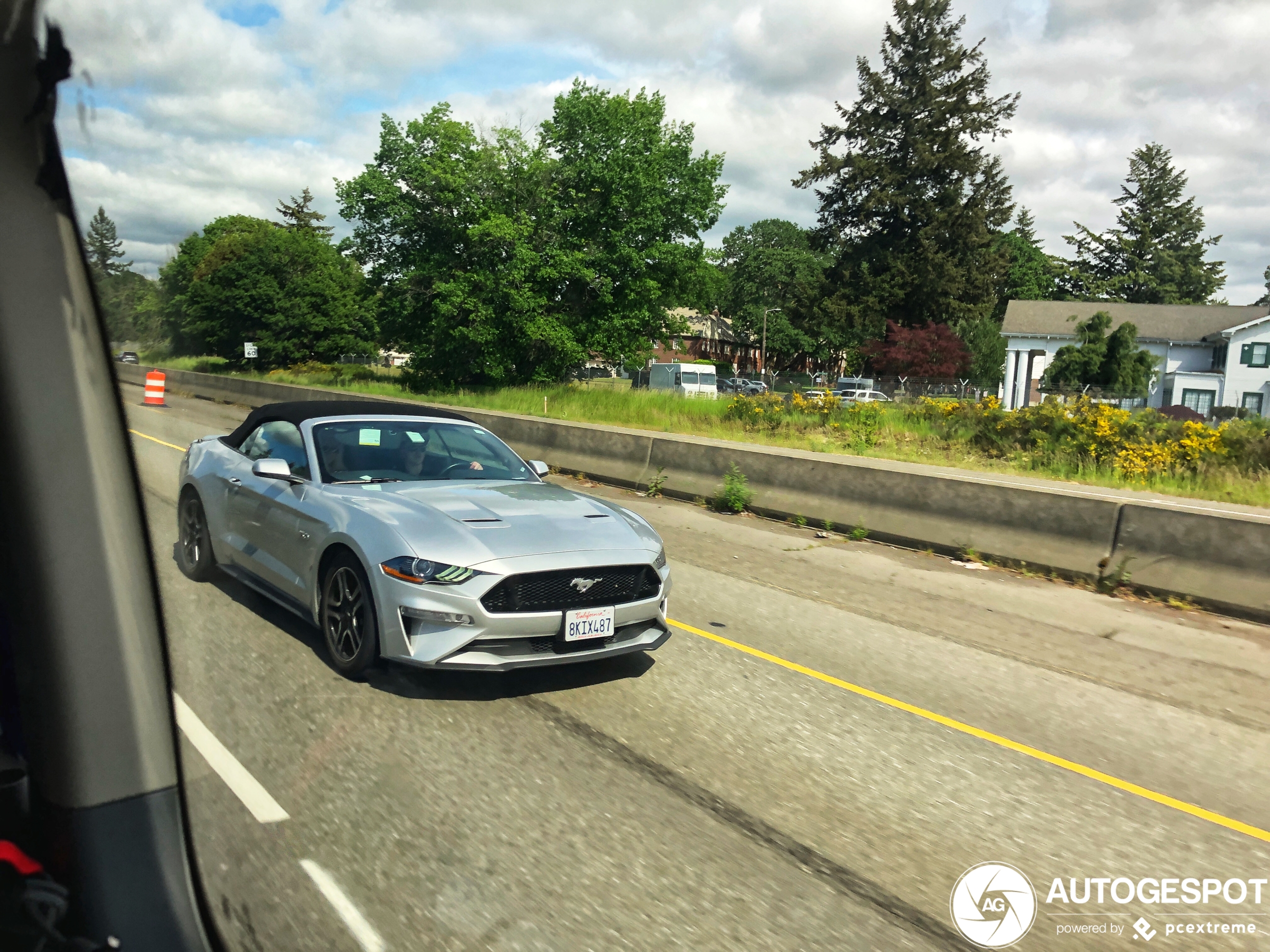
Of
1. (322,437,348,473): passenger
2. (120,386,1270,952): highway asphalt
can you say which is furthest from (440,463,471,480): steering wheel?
(120,386,1270,952): highway asphalt

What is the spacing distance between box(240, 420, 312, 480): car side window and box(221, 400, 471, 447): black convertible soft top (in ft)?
0.18

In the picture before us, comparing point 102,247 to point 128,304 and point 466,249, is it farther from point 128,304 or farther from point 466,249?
point 466,249

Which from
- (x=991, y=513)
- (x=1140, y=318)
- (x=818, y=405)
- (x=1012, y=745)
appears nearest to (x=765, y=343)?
(x=1140, y=318)

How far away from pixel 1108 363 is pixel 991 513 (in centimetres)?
3676

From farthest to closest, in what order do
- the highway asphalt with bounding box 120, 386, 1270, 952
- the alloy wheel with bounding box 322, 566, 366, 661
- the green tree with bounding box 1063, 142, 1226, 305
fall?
the green tree with bounding box 1063, 142, 1226, 305
the alloy wheel with bounding box 322, 566, 366, 661
the highway asphalt with bounding box 120, 386, 1270, 952

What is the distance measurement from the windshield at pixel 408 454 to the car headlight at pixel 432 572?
4.26ft

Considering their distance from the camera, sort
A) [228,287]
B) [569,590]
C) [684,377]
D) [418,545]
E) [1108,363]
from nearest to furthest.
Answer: [228,287] < [418,545] < [569,590] < [1108,363] < [684,377]

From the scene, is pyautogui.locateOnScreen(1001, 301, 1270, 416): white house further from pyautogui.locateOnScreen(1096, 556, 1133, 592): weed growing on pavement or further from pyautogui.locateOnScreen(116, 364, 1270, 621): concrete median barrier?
pyautogui.locateOnScreen(1096, 556, 1133, 592): weed growing on pavement

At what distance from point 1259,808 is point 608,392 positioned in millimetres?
25025

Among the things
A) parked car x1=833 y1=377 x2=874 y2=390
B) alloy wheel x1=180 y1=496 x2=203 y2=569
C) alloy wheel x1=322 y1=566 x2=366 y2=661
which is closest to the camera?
alloy wheel x1=322 y1=566 x2=366 y2=661

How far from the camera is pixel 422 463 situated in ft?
21.0

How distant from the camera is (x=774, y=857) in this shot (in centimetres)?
370

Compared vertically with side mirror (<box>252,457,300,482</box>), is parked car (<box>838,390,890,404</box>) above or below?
below

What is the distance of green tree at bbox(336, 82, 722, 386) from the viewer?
120 feet
